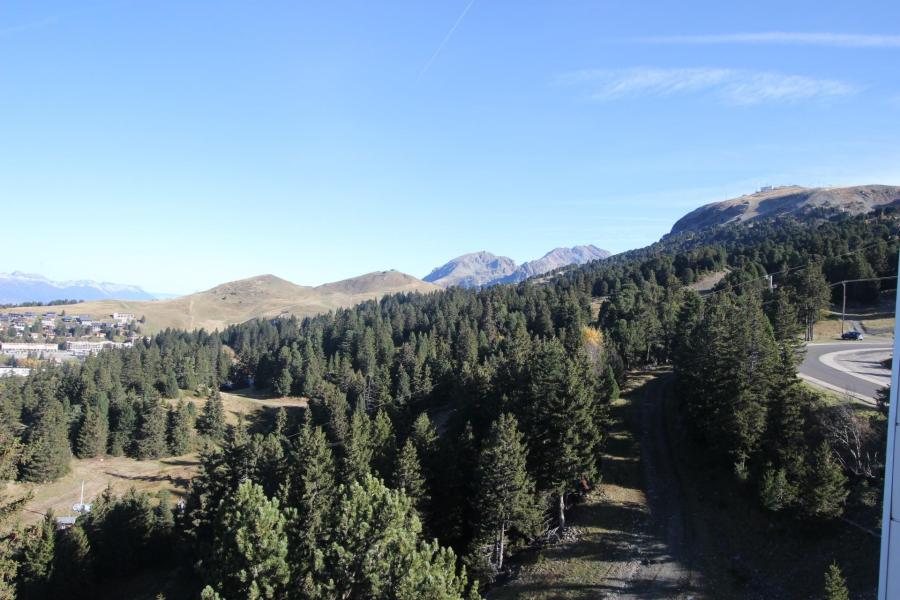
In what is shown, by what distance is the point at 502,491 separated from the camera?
34469mm

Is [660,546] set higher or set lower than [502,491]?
lower

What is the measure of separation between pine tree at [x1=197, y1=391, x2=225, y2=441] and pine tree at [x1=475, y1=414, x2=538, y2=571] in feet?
229

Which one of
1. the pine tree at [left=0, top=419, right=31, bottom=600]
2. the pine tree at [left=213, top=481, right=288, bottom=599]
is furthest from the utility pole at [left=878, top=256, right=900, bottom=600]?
the pine tree at [left=213, top=481, right=288, bottom=599]

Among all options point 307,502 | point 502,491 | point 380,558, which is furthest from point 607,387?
point 380,558

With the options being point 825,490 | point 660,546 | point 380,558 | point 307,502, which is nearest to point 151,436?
point 307,502

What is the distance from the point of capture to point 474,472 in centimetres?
3812

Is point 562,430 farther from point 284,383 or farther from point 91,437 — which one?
point 284,383

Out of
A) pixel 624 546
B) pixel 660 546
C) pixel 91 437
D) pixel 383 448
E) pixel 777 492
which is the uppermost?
pixel 777 492

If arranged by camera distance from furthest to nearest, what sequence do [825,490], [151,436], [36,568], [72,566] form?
[151,436]
[72,566]
[36,568]
[825,490]

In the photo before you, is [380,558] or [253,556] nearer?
[380,558]

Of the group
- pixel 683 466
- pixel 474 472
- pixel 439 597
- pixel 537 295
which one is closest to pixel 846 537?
pixel 683 466

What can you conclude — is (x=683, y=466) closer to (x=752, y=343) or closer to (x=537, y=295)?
(x=752, y=343)

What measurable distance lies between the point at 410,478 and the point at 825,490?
26057 mm

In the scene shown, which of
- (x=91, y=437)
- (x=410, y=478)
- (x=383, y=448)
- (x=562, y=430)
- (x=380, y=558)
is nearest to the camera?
(x=380, y=558)
